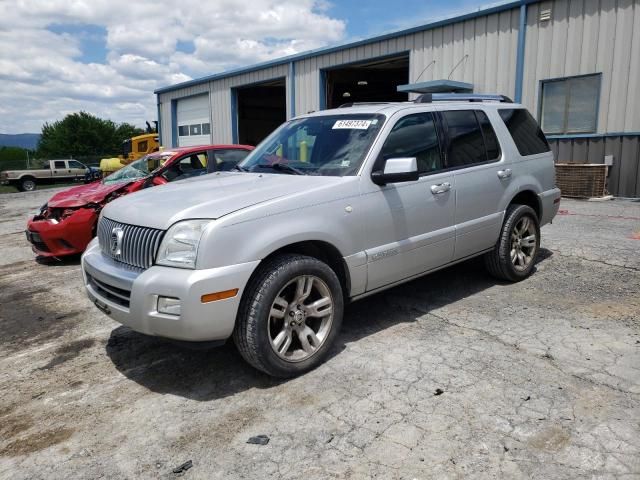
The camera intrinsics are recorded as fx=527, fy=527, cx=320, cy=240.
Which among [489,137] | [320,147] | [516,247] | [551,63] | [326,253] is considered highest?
[551,63]

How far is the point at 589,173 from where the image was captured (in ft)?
37.3

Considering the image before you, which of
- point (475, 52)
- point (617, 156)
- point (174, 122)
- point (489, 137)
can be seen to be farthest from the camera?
point (174, 122)

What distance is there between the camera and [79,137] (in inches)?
2813

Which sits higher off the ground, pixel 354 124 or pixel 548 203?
pixel 354 124

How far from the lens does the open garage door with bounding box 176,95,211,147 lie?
24.9m

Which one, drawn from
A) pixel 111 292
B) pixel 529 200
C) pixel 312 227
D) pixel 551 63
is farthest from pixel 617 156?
pixel 111 292

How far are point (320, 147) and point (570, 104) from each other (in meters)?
10.0

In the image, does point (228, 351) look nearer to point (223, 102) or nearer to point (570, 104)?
point (570, 104)

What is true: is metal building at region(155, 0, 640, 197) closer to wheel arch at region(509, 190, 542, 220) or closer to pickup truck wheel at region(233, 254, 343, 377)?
wheel arch at region(509, 190, 542, 220)

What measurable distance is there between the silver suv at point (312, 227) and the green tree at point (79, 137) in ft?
238

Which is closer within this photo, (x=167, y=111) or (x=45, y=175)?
(x=167, y=111)

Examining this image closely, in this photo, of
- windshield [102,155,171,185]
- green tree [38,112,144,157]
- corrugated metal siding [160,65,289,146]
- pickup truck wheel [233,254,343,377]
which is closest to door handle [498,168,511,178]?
pickup truck wheel [233,254,343,377]

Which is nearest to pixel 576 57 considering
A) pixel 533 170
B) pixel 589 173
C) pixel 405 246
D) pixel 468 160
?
pixel 589 173

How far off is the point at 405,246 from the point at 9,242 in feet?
27.7
